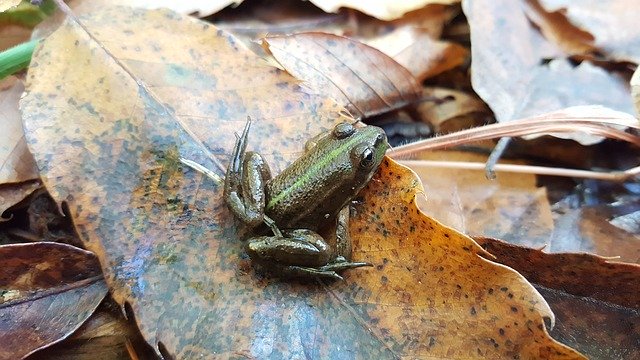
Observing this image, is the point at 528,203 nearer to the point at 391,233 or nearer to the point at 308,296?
the point at 391,233

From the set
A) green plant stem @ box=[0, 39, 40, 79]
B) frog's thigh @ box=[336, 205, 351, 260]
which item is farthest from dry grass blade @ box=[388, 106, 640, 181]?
green plant stem @ box=[0, 39, 40, 79]

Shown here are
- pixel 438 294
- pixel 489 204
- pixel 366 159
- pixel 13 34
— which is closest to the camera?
pixel 438 294

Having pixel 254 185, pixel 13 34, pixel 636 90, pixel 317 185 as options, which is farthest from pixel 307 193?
pixel 13 34

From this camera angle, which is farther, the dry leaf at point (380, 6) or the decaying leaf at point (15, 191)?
the dry leaf at point (380, 6)

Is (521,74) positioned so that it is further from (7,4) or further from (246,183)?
(7,4)

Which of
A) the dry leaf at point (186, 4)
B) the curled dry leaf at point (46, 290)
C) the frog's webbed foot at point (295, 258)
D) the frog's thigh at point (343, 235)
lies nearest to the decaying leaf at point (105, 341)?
the curled dry leaf at point (46, 290)

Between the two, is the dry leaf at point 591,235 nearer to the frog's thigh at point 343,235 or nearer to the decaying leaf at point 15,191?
the frog's thigh at point 343,235

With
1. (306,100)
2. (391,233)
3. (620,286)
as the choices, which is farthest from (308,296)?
(620,286)
